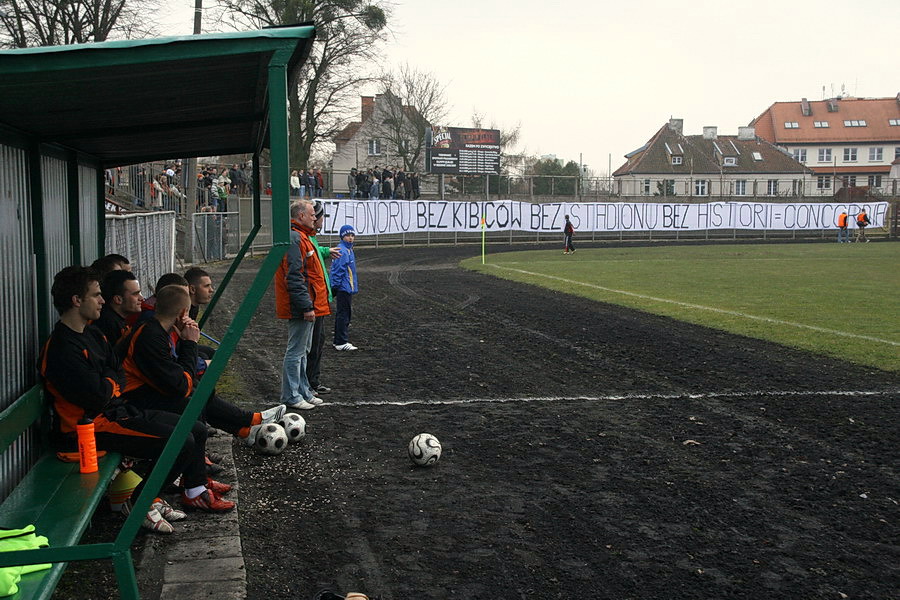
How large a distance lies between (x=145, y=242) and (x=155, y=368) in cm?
1014

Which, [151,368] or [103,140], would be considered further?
[103,140]

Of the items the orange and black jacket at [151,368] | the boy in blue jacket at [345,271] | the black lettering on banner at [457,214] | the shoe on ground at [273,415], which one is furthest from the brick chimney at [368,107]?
the orange and black jacket at [151,368]

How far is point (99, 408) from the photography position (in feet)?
16.3

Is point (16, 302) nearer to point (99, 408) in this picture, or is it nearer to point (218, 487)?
point (99, 408)

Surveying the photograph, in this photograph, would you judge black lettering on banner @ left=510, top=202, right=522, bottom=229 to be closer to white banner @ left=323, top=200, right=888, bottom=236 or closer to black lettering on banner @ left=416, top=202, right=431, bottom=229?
white banner @ left=323, top=200, right=888, bottom=236

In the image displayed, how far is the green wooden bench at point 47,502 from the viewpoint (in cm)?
359

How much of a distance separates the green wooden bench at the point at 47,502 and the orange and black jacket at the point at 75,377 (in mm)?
190

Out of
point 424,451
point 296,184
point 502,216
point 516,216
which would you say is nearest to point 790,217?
point 516,216

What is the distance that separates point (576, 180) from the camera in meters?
51.7

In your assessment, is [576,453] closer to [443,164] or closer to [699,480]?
[699,480]

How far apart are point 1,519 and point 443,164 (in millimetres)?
45173

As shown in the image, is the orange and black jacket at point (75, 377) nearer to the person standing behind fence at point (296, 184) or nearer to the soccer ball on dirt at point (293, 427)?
the soccer ball on dirt at point (293, 427)

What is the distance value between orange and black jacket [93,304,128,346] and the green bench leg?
8.86 feet

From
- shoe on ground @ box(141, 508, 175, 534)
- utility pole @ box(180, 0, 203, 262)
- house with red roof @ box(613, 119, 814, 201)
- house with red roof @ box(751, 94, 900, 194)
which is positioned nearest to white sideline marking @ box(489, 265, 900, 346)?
shoe on ground @ box(141, 508, 175, 534)
